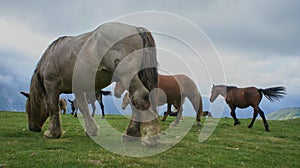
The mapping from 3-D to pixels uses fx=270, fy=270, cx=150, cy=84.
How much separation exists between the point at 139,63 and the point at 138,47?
18.2 inches

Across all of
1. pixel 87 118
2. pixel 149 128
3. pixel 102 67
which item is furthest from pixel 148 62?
pixel 87 118

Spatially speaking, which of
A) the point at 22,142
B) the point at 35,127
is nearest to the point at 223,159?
the point at 22,142

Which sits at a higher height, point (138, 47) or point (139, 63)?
point (138, 47)

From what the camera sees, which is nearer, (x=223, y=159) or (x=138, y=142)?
(x=223, y=159)

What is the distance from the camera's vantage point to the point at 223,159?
573cm

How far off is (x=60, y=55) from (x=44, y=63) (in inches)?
38.2

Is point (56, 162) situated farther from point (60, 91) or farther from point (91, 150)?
point (60, 91)

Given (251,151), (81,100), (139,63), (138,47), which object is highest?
(138,47)

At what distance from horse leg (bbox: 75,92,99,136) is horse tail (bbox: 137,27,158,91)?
333 centimetres

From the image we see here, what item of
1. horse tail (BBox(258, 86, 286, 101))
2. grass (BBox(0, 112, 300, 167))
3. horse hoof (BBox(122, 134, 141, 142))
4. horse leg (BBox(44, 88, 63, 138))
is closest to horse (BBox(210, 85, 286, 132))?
horse tail (BBox(258, 86, 286, 101))

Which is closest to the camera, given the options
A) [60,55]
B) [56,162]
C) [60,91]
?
[56,162]

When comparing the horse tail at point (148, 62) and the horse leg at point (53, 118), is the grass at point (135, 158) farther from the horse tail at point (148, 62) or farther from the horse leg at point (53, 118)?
the horse tail at point (148, 62)

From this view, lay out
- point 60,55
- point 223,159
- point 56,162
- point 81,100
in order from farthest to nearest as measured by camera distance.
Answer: point 81,100, point 60,55, point 223,159, point 56,162

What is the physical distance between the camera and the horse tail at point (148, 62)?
616cm
